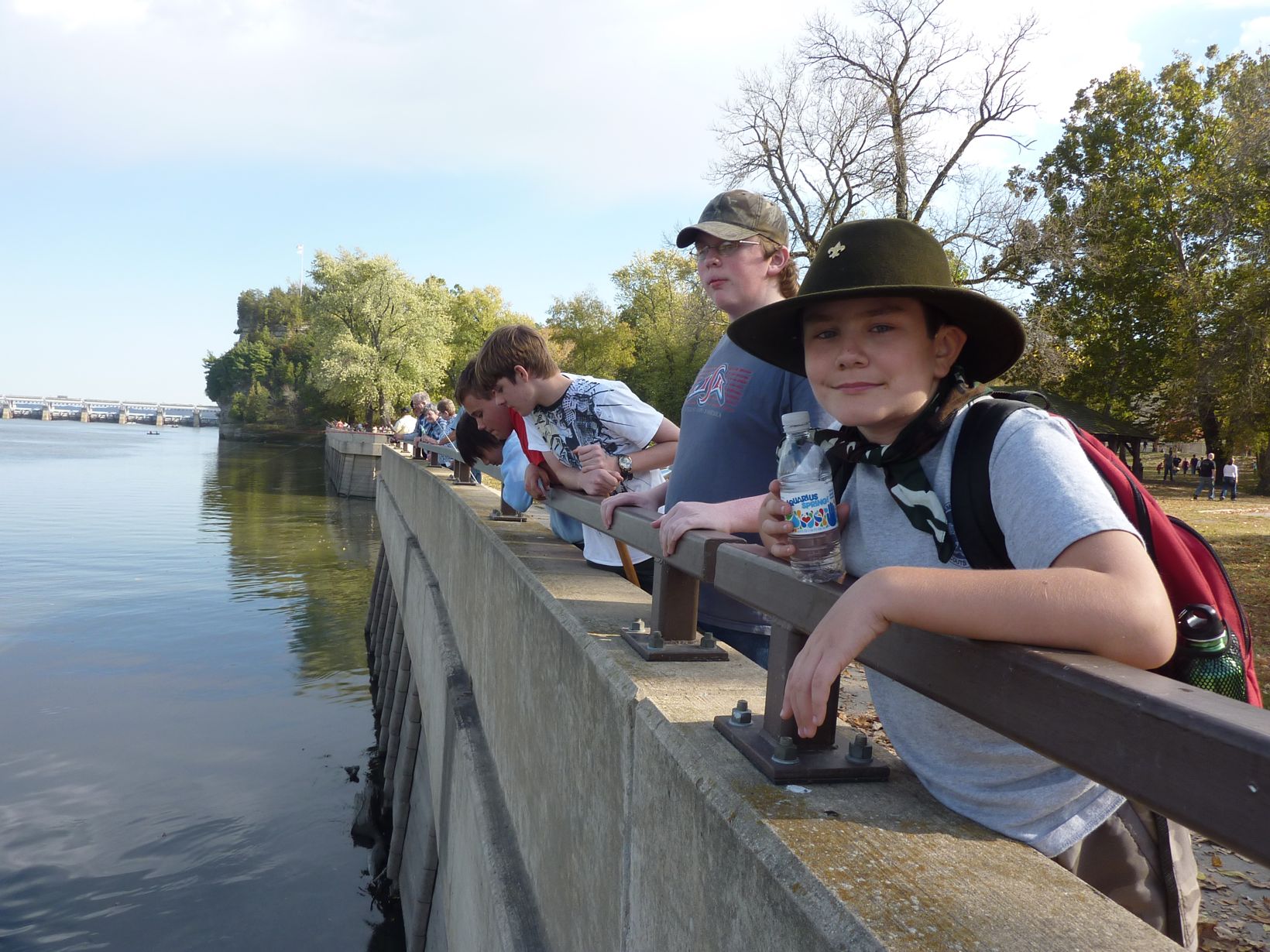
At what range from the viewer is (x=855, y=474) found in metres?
1.88

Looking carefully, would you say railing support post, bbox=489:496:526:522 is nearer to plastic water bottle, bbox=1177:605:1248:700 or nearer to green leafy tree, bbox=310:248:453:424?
plastic water bottle, bbox=1177:605:1248:700

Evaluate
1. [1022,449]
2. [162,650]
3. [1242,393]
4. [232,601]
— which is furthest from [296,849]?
[1242,393]

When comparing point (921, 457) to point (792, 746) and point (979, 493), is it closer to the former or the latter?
point (979, 493)

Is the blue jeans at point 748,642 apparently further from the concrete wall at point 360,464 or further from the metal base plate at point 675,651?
the concrete wall at point 360,464

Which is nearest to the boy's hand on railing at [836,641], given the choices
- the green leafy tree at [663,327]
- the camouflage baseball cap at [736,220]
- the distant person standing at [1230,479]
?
the camouflage baseball cap at [736,220]

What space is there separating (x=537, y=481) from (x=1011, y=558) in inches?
126

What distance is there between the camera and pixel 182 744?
1359 centimetres

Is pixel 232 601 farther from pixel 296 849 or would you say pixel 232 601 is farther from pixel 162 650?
pixel 296 849

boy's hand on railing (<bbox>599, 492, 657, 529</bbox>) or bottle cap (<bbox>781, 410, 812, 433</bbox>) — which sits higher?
bottle cap (<bbox>781, 410, 812, 433</bbox>)

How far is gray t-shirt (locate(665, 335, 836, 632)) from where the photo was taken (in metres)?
3.02

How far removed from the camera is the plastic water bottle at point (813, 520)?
168cm

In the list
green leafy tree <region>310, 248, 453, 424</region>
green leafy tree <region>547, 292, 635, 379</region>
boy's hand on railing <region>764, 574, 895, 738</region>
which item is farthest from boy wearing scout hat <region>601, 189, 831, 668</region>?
green leafy tree <region>310, 248, 453, 424</region>

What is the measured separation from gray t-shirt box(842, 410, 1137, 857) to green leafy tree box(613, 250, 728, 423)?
42.9m

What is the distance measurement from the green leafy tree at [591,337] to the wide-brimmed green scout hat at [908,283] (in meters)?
65.7
